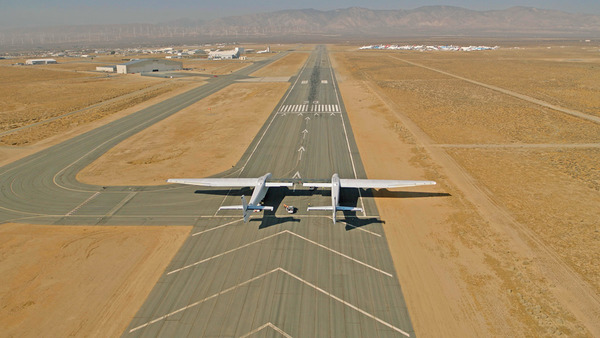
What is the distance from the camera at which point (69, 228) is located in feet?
117

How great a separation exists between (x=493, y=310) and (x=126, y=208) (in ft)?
138

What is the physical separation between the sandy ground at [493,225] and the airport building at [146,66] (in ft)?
472

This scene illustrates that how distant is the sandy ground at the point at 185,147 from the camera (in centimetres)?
4941

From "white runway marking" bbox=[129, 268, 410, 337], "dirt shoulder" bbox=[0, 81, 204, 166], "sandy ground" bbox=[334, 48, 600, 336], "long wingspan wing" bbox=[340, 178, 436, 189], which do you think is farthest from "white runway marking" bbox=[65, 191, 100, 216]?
"sandy ground" bbox=[334, 48, 600, 336]

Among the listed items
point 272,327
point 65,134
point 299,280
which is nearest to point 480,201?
point 299,280

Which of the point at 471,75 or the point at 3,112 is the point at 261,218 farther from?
the point at 471,75

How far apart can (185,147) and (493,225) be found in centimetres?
5329

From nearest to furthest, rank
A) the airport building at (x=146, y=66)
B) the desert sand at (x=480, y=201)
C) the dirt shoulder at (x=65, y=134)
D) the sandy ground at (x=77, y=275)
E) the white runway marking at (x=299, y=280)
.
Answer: the white runway marking at (x=299, y=280)
the sandy ground at (x=77, y=275)
the desert sand at (x=480, y=201)
the dirt shoulder at (x=65, y=134)
the airport building at (x=146, y=66)

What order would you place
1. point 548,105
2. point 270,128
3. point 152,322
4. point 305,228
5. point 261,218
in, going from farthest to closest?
point 548,105, point 270,128, point 261,218, point 305,228, point 152,322

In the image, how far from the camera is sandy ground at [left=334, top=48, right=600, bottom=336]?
80.0 ft

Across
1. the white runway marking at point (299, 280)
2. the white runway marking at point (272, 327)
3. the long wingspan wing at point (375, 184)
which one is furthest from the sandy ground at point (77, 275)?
the long wingspan wing at point (375, 184)

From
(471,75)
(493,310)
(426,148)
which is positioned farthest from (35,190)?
(471,75)

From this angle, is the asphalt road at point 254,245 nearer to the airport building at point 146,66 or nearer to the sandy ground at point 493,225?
the sandy ground at point 493,225

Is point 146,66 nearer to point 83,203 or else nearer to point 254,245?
point 83,203
